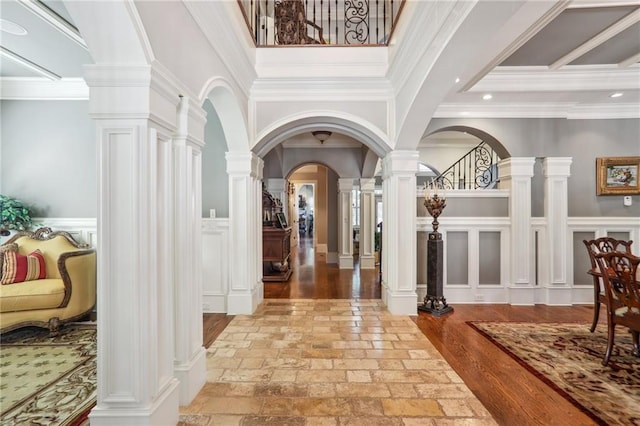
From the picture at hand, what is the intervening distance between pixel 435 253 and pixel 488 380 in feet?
5.80

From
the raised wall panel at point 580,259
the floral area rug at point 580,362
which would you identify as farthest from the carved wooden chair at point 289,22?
the raised wall panel at point 580,259

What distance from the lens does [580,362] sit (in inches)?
105

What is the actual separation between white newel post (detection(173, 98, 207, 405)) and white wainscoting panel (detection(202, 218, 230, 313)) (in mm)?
1871

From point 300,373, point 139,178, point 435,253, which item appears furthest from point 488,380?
point 139,178

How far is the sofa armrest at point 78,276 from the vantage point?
3240mm

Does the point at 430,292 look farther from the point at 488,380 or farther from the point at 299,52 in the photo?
the point at 299,52

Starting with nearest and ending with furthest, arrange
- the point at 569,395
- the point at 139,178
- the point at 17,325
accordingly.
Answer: the point at 139,178
the point at 569,395
the point at 17,325

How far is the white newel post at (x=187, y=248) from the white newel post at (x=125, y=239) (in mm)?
344

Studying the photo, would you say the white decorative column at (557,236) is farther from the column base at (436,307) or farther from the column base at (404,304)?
the column base at (404,304)

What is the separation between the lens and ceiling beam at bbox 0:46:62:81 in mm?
3075

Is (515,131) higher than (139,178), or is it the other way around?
(515,131)

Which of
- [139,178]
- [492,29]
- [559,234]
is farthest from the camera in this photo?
[559,234]

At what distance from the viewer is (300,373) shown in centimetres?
247

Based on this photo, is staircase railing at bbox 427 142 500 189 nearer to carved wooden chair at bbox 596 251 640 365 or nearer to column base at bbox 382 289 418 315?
column base at bbox 382 289 418 315
